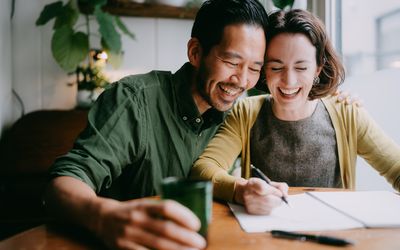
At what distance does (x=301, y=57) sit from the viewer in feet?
4.51

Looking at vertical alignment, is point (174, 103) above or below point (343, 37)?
below

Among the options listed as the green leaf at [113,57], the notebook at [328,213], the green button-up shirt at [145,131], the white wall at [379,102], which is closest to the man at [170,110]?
the green button-up shirt at [145,131]

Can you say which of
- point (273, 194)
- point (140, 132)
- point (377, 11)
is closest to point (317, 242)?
point (273, 194)

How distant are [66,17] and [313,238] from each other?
7.79 feet

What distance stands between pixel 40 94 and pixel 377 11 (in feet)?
7.94

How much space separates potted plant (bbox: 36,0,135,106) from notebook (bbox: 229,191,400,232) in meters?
1.91

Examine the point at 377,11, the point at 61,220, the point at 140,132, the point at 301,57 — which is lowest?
the point at 61,220

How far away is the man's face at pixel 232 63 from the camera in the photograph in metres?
1.22

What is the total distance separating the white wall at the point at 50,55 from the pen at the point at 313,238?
8.00 ft

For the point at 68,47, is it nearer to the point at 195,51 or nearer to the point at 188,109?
the point at 195,51

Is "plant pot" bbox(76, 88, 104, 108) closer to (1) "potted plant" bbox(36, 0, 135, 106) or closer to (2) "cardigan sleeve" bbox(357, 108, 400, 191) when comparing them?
(1) "potted plant" bbox(36, 0, 135, 106)

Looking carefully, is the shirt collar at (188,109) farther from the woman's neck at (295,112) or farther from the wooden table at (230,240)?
the wooden table at (230,240)

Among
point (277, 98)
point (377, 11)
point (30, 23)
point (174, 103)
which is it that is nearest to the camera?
point (174, 103)

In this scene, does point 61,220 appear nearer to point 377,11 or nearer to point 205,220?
point 205,220
